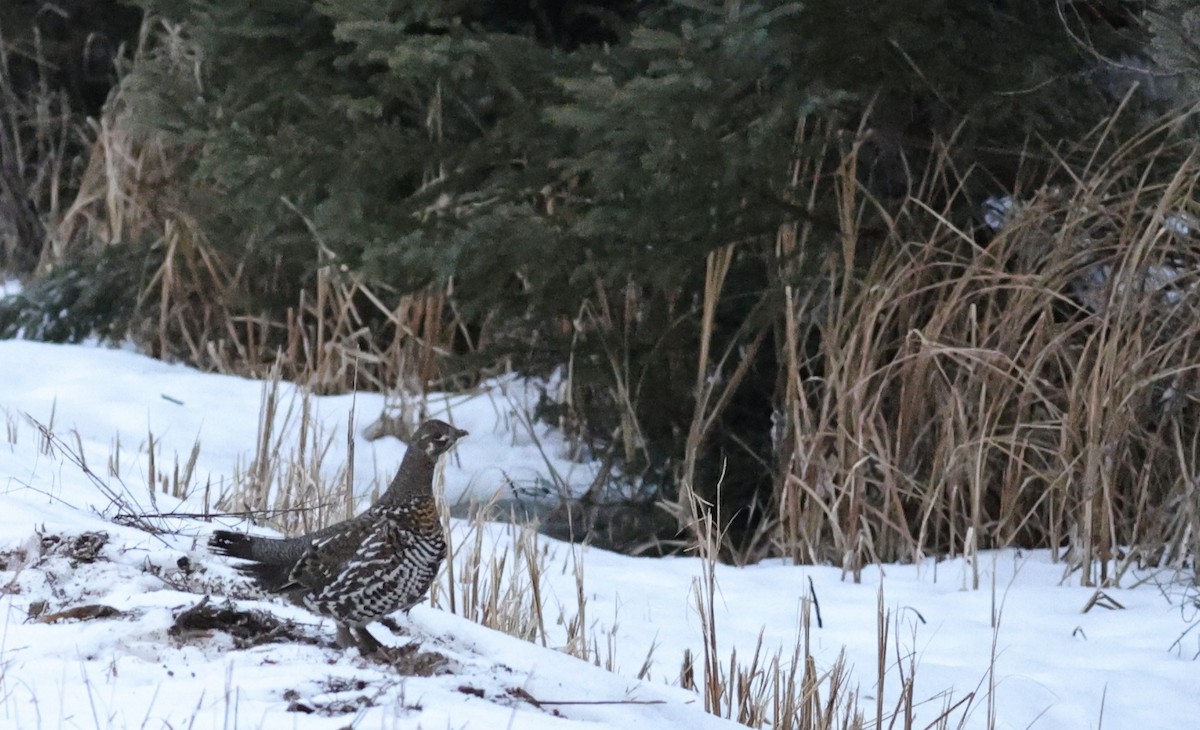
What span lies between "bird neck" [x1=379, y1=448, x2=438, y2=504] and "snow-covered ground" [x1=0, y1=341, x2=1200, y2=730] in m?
0.35

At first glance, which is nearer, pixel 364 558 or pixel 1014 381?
pixel 364 558

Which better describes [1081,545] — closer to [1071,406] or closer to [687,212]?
[1071,406]

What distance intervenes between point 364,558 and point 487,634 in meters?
0.45

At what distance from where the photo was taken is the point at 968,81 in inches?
240

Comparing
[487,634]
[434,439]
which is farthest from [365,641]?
[434,439]

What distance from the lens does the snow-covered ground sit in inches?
117

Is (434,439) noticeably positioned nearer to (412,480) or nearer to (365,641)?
(412,480)

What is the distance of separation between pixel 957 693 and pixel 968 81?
2.70 m

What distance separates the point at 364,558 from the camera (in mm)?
3471

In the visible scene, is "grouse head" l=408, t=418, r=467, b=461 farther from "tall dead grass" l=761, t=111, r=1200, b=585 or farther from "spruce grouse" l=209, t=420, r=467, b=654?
"tall dead grass" l=761, t=111, r=1200, b=585

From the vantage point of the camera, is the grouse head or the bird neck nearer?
the bird neck

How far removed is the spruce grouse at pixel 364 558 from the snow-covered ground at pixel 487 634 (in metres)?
0.09

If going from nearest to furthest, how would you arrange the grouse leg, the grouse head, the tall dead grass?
the grouse leg < the grouse head < the tall dead grass

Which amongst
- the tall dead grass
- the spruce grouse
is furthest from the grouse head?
the tall dead grass
